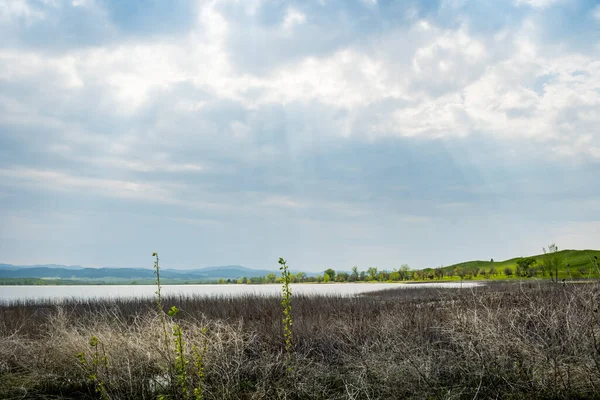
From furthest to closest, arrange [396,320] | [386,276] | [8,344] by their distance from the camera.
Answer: [386,276]
[396,320]
[8,344]

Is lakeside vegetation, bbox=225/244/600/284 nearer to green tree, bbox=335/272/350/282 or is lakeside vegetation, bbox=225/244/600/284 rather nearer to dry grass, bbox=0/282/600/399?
green tree, bbox=335/272/350/282

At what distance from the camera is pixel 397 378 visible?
6531 mm

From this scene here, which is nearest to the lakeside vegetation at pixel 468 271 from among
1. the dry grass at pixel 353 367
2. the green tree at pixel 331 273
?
the green tree at pixel 331 273

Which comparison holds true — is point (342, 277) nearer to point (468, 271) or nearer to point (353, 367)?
point (468, 271)

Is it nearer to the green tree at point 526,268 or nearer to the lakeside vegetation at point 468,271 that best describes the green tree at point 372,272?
the lakeside vegetation at point 468,271

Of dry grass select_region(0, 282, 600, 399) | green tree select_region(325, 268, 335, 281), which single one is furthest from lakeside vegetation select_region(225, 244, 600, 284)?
dry grass select_region(0, 282, 600, 399)

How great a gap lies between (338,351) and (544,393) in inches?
137

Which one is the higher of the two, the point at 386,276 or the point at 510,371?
the point at 510,371

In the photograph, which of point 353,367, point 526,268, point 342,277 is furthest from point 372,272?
point 353,367

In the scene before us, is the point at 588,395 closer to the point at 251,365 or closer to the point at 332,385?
the point at 332,385

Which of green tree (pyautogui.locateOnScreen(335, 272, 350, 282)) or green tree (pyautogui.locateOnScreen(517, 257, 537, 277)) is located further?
green tree (pyautogui.locateOnScreen(335, 272, 350, 282))

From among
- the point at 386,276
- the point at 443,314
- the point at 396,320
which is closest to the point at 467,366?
the point at 396,320

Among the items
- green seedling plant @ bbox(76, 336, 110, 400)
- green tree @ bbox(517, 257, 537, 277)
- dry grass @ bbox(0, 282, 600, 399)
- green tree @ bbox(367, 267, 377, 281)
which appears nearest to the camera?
green seedling plant @ bbox(76, 336, 110, 400)

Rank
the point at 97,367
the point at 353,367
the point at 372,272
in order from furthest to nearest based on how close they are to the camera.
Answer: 1. the point at 372,272
2. the point at 353,367
3. the point at 97,367
